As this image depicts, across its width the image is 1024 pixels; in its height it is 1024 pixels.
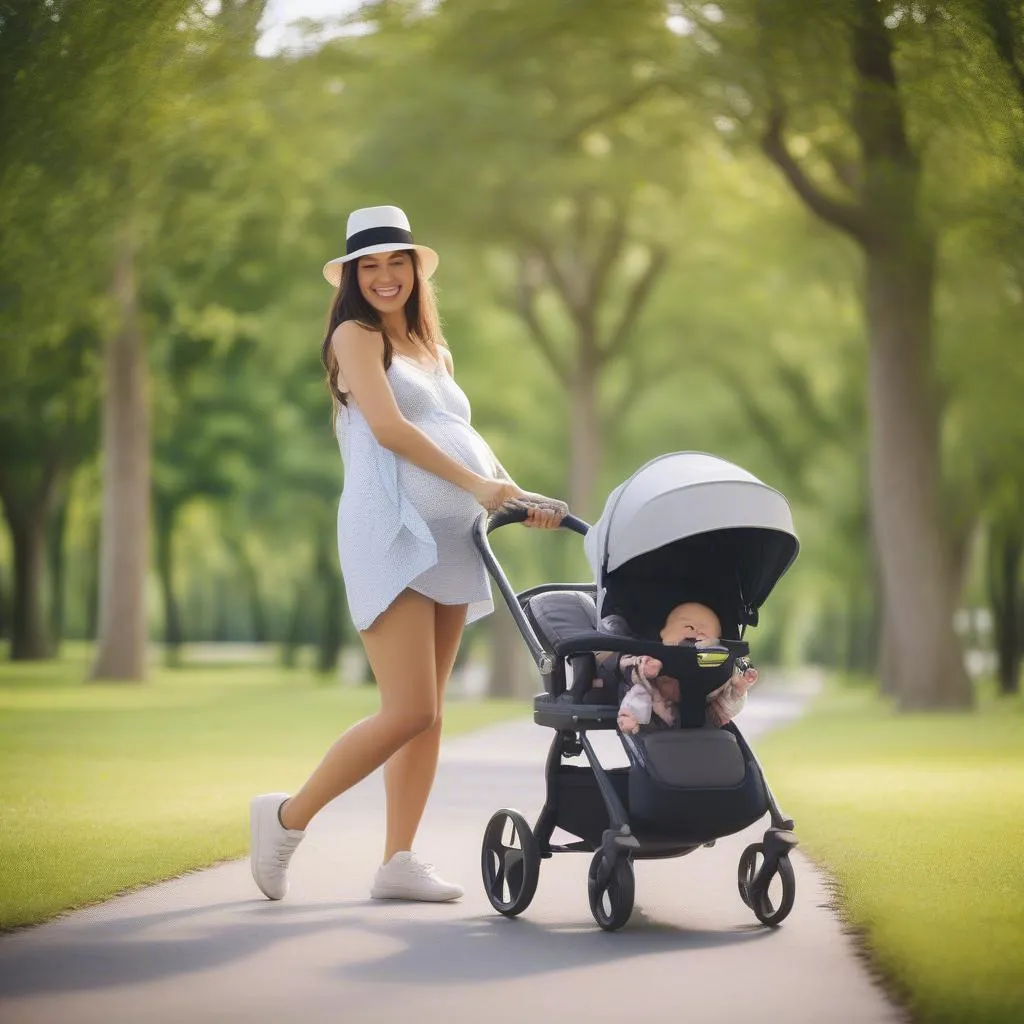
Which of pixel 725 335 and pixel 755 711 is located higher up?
pixel 725 335

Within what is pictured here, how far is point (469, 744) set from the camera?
53.8ft

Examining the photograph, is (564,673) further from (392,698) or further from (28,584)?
(28,584)

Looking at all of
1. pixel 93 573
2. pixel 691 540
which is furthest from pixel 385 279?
pixel 93 573

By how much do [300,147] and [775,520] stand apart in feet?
71.3

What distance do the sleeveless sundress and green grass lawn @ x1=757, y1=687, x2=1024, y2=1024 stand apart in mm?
1898

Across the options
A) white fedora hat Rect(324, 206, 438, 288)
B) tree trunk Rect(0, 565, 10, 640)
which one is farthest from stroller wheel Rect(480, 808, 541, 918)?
tree trunk Rect(0, 565, 10, 640)

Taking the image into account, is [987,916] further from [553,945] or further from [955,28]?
[955,28]

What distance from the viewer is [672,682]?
6.43 m

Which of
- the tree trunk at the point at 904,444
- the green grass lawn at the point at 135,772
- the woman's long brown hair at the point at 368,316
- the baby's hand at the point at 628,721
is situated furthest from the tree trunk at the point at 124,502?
the baby's hand at the point at 628,721

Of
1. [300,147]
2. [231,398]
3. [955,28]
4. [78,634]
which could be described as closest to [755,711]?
[300,147]

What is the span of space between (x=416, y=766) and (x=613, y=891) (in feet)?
3.62

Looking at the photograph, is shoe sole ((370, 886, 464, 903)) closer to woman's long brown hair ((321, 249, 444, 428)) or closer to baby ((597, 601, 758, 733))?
baby ((597, 601, 758, 733))

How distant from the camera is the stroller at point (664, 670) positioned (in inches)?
247

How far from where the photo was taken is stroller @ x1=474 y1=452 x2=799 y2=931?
247 inches
